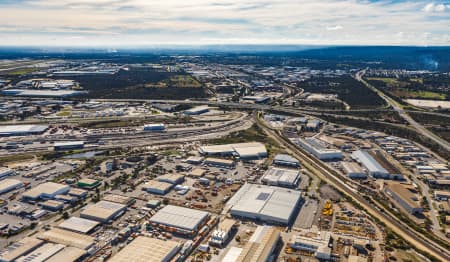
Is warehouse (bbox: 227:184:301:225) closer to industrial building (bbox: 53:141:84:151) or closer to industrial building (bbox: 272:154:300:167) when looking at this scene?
industrial building (bbox: 272:154:300:167)

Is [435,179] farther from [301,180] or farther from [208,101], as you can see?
[208,101]

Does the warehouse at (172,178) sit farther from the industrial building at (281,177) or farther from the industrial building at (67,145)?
the industrial building at (67,145)

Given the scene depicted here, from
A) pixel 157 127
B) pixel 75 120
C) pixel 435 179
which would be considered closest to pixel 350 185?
pixel 435 179

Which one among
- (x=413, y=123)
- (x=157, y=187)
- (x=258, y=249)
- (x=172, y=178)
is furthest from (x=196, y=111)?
(x=258, y=249)

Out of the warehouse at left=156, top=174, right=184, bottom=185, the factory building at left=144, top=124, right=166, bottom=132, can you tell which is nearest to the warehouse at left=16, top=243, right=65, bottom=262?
the warehouse at left=156, top=174, right=184, bottom=185

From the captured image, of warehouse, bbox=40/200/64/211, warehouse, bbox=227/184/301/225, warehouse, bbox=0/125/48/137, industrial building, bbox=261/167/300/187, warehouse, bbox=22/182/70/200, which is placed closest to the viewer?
warehouse, bbox=227/184/301/225

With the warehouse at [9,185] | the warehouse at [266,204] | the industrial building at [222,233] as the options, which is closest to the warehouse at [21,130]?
the warehouse at [9,185]

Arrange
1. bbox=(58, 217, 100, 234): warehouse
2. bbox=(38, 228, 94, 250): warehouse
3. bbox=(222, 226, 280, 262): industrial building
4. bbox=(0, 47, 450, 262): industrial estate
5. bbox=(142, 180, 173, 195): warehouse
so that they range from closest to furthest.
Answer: bbox=(222, 226, 280, 262): industrial building → bbox=(38, 228, 94, 250): warehouse → bbox=(0, 47, 450, 262): industrial estate → bbox=(58, 217, 100, 234): warehouse → bbox=(142, 180, 173, 195): warehouse

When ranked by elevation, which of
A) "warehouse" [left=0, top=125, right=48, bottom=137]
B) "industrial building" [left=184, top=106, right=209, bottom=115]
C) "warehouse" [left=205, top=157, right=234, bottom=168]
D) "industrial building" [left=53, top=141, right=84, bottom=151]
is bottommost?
"warehouse" [left=205, top=157, right=234, bottom=168]
